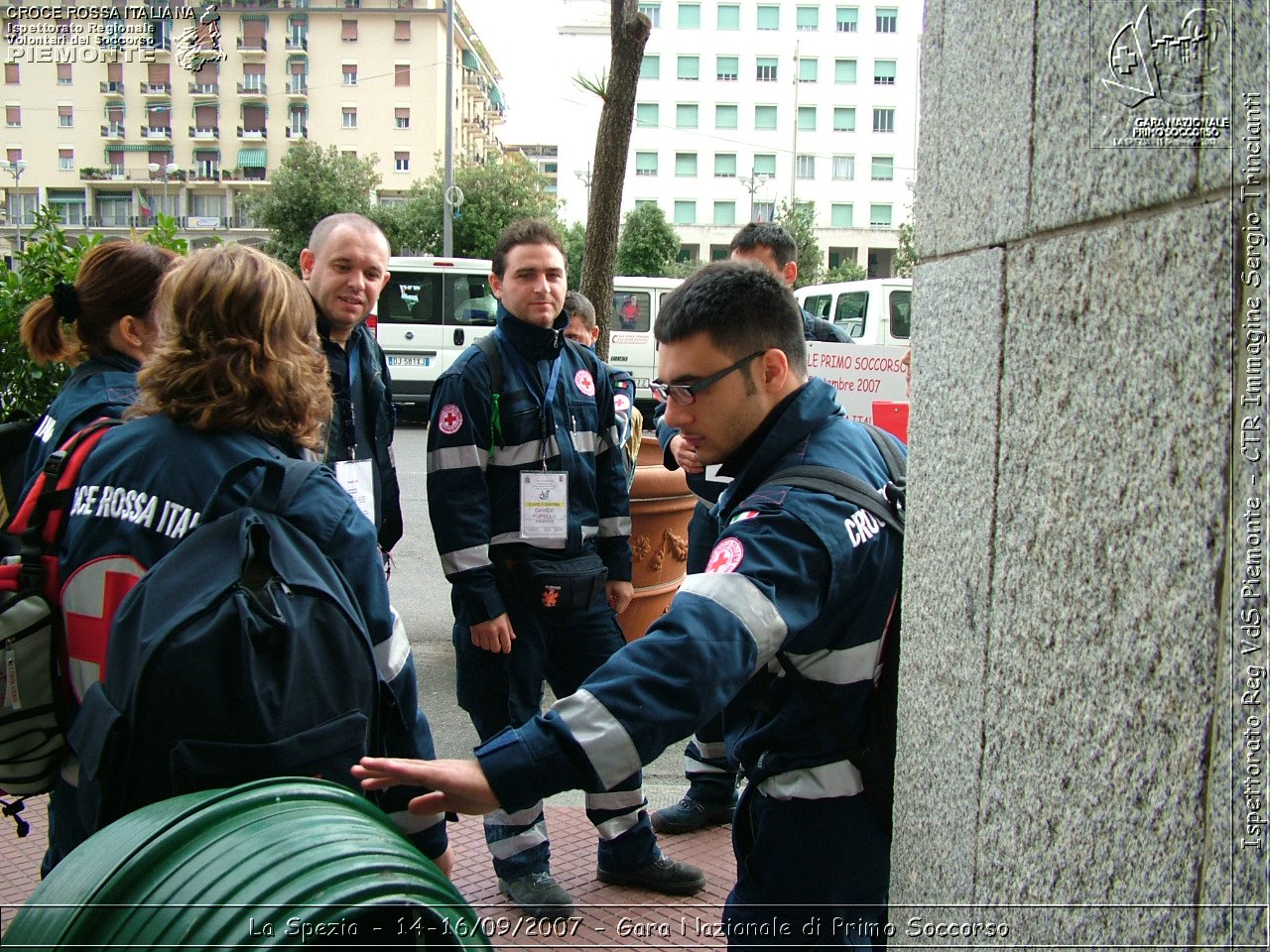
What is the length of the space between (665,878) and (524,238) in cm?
232

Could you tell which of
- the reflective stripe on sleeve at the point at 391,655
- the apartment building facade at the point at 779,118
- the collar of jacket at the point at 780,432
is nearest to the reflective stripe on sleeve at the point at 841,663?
the collar of jacket at the point at 780,432

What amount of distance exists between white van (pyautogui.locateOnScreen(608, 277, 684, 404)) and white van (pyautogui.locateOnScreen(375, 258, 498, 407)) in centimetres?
265

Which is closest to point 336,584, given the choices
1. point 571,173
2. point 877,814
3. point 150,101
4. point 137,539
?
point 137,539

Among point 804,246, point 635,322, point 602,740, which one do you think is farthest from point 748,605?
point 804,246

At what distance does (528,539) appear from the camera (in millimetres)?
3717

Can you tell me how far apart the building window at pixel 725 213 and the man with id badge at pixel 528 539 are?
65.2 meters

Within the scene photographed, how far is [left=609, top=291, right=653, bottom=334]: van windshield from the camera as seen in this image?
22047 millimetres

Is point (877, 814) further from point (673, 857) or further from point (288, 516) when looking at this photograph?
point (673, 857)

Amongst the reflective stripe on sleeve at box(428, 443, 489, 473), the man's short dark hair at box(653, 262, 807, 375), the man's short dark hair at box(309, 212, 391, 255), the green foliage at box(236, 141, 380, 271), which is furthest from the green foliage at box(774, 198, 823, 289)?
the man's short dark hair at box(653, 262, 807, 375)

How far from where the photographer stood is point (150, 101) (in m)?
70.0

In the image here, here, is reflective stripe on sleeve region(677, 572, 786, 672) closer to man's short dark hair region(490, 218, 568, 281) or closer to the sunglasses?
the sunglasses

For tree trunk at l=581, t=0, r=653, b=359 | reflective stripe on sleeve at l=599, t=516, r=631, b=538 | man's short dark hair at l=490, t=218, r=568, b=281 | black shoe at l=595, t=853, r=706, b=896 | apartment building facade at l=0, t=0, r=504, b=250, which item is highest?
apartment building facade at l=0, t=0, r=504, b=250

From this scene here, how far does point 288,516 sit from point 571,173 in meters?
70.2

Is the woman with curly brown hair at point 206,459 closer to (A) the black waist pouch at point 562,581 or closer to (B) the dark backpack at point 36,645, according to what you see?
(B) the dark backpack at point 36,645
